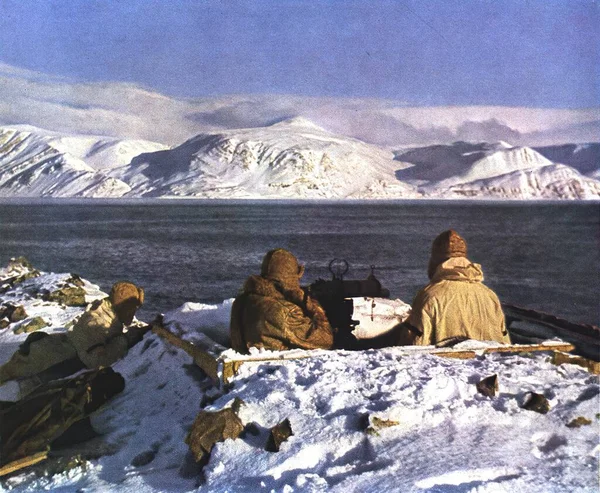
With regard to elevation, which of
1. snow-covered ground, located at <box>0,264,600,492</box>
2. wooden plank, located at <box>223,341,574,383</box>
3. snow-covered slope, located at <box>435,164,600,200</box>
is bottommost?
snow-covered ground, located at <box>0,264,600,492</box>

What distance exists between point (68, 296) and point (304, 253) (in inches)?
1701

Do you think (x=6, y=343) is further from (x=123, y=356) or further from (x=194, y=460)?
(x=194, y=460)

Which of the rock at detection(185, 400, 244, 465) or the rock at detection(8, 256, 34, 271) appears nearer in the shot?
the rock at detection(185, 400, 244, 465)

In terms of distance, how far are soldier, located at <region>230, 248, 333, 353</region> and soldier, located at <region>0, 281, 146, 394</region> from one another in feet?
8.63

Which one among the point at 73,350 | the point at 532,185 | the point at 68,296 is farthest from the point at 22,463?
the point at 532,185

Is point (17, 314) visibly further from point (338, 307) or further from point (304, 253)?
point (304, 253)

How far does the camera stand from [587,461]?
5352mm

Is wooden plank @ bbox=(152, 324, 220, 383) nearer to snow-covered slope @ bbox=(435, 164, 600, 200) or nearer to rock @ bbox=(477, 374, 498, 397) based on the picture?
rock @ bbox=(477, 374, 498, 397)

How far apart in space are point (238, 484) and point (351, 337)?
10.3 feet

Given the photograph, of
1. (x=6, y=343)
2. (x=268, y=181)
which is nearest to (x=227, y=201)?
(x=268, y=181)

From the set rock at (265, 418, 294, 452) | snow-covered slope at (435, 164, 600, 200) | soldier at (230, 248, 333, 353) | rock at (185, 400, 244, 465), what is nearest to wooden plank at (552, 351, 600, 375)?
soldier at (230, 248, 333, 353)

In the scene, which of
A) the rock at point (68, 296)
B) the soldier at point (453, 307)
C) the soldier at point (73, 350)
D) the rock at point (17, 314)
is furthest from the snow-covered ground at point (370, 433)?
the rock at point (68, 296)

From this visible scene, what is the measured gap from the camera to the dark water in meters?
41.3

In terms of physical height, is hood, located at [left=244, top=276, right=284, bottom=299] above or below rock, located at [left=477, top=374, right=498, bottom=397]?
above
